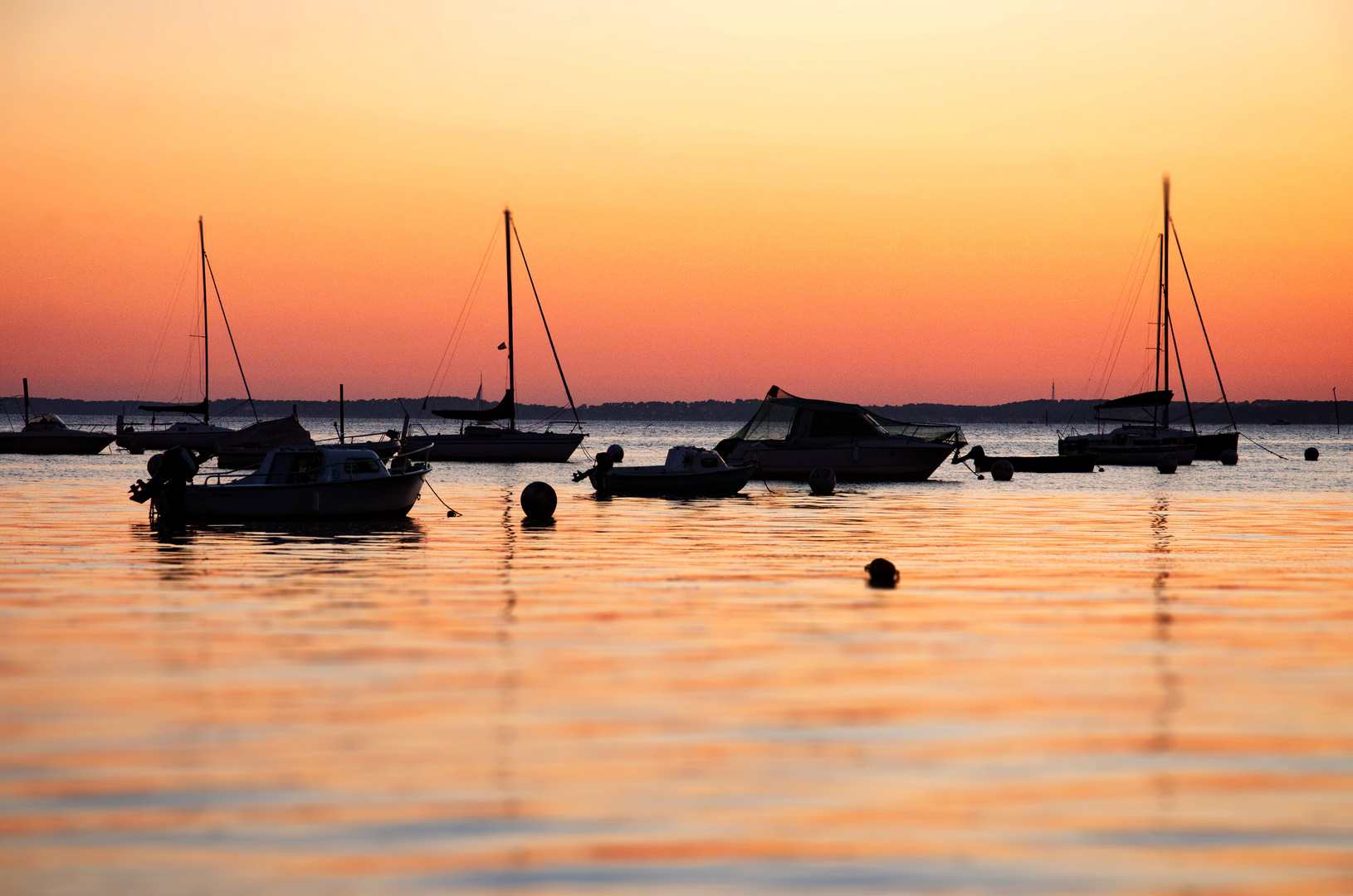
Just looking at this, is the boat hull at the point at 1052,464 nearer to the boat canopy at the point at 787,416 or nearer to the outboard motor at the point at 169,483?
the boat canopy at the point at 787,416

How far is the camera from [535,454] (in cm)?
→ 8988

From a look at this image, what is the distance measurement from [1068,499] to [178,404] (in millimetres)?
75240

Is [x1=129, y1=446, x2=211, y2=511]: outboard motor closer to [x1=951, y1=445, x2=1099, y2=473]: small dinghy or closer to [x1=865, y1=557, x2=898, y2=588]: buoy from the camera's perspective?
[x1=865, y1=557, x2=898, y2=588]: buoy

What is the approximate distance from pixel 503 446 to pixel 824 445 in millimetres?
29292

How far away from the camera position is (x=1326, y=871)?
8172mm

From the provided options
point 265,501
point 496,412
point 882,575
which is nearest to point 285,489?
point 265,501

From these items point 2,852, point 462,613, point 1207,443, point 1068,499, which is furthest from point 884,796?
point 1207,443

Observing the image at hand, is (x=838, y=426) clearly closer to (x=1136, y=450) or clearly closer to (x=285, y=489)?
(x=1136, y=450)

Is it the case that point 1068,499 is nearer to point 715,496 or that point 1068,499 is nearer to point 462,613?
point 715,496

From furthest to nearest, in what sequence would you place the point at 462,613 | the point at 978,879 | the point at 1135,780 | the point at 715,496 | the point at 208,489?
the point at 715,496, the point at 208,489, the point at 462,613, the point at 1135,780, the point at 978,879

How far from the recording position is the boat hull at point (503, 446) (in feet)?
283

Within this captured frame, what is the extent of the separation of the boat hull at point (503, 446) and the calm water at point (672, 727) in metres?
58.2

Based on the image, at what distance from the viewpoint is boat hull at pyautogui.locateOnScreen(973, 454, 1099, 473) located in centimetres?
8250

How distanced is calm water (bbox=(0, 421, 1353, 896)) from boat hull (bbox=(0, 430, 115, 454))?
83629 millimetres
